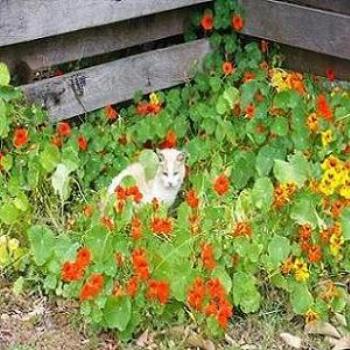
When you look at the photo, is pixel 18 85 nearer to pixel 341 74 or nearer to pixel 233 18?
pixel 233 18

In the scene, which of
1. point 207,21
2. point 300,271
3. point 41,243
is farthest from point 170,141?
point 300,271

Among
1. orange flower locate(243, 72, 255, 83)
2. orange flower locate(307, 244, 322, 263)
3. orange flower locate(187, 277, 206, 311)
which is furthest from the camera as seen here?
orange flower locate(243, 72, 255, 83)

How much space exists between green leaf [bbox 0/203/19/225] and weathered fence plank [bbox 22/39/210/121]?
0.74 metres

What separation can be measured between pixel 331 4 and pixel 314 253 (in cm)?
178

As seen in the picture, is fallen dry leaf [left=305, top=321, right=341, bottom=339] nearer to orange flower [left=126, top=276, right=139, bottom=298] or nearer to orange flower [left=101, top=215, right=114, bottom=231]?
orange flower [left=126, top=276, right=139, bottom=298]

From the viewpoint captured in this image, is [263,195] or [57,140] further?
[57,140]

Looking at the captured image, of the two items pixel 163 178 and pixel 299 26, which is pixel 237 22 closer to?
pixel 299 26

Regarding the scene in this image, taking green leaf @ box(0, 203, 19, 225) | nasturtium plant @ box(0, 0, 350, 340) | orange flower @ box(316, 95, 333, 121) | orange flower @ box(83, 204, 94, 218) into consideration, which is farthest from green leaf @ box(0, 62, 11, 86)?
orange flower @ box(316, 95, 333, 121)

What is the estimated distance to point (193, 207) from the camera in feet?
13.3

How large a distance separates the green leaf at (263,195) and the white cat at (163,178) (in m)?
0.54

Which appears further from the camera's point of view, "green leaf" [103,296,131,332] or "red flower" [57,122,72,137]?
"red flower" [57,122,72,137]

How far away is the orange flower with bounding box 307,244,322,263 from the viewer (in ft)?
13.4

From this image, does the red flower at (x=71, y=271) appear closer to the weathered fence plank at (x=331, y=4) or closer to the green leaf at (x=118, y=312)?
the green leaf at (x=118, y=312)

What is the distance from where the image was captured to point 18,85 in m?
5.09
